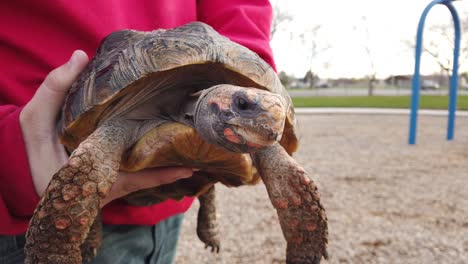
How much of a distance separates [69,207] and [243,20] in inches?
28.5

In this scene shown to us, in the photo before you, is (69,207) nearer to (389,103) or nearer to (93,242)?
(93,242)

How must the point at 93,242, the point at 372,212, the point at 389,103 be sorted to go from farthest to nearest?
the point at 389,103, the point at 372,212, the point at 93,242

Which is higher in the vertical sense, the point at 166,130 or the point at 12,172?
the point at 166,130

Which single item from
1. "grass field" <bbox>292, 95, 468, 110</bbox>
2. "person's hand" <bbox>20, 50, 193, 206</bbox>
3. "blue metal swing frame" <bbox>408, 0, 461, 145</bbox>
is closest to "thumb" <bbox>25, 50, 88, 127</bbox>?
"person's hand" <bbox>20, 50, 193, 206</bbox>

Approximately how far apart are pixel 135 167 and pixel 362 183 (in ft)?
11.5

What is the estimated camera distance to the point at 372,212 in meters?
3.25

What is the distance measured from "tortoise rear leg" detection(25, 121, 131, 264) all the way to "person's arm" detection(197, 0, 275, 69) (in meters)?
0.54

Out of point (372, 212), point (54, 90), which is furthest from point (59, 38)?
point (372, 212)

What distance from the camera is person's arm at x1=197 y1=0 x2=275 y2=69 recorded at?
1.25 meters

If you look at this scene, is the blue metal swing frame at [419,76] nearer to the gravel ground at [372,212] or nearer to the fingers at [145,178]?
the gravel ground at [372,212]

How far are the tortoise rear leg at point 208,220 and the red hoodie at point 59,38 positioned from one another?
280mm

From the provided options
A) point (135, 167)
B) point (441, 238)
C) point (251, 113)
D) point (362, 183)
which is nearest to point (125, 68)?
point (135, 167)

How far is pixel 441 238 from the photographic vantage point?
2711mm

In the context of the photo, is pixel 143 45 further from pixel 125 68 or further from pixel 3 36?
pixel 3 36
